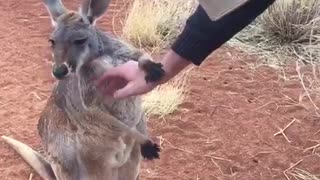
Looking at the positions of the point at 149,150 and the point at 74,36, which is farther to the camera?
the point at 149,150

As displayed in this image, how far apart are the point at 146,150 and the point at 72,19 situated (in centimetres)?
62

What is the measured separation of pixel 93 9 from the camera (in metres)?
3.08

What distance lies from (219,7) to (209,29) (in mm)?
160

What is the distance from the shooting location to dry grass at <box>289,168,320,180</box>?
12.9ft

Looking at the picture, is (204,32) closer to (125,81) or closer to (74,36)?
(125,81)

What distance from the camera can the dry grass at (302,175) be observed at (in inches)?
155

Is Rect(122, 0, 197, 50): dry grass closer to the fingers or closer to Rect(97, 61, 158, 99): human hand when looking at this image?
Rect(97, 61, 158, 99): human hand

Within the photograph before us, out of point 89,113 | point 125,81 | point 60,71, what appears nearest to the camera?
point 60,71

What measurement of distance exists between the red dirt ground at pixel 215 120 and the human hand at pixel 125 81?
3.79 ft

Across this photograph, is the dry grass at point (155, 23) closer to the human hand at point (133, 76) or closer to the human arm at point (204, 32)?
the human hand at point (133, 76)

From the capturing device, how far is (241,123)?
15.2 feet

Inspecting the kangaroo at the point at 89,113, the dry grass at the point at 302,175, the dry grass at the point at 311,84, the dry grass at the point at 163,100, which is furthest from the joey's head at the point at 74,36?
the dry grass at the point at 311,84

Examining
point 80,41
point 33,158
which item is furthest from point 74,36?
point 33,158

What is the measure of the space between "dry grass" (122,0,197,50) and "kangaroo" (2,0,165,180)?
2383mm
